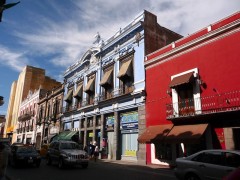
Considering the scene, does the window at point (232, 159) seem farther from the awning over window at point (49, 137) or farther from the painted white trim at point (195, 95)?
the awning over window at point (49, 137)

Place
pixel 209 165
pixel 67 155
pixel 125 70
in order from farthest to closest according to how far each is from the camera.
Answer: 1. pixel 125 70
2. pixel 67 155
3. pixel 209 165

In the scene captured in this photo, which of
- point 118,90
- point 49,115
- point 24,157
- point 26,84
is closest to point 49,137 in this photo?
point 49,115

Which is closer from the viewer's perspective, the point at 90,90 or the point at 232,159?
the point at 232,159

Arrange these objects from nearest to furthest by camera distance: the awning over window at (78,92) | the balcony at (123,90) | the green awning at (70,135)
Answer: the balcony at (123,90), the green awning at (70,135), the awning over window at (78,92)

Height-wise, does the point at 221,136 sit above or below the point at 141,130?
below

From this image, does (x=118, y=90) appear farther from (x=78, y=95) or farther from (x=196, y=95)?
(x=196, y=95)

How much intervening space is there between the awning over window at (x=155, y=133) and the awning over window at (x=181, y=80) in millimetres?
2764

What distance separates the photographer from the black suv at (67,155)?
1545 cm

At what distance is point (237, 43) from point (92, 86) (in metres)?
16.9

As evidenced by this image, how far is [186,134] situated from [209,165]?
6.49 m

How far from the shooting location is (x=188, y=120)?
15.8m

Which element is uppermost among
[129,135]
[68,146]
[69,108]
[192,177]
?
[69,108]

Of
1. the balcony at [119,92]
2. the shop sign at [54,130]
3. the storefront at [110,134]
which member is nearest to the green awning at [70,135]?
the shop sign at [54,130]

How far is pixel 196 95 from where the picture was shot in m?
15.9
